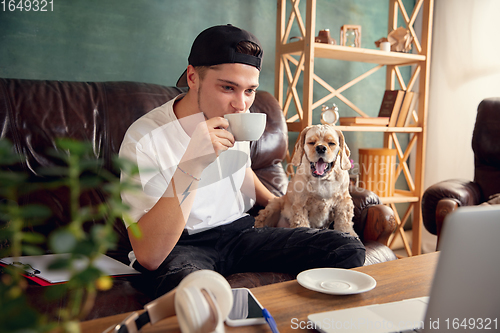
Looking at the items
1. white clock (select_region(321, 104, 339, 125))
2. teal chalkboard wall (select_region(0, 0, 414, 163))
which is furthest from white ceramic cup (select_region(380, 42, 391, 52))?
white clock (select_region(321, 104, 339, 125))

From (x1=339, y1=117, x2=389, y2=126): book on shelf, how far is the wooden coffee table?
73.2 inches

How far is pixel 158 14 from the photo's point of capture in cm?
241

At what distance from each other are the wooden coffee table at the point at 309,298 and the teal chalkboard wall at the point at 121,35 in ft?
6.31

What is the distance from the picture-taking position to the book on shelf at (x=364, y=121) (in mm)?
2707

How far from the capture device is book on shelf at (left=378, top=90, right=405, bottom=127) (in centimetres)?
287

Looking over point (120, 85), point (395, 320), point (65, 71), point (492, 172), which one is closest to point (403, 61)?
point (492, 172)

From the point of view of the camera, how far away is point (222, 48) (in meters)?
1.29

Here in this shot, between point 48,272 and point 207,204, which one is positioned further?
point 207,204

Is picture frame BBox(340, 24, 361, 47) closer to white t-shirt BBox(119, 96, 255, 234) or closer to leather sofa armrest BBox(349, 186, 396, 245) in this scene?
leather sofa armrest BBox(349, 186, 396, 245)

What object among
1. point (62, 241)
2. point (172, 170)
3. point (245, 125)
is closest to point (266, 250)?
point (172, 170)

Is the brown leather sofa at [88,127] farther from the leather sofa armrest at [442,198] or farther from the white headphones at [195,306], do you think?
the white headphones at [195,306]

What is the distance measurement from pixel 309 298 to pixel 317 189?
47.6 inches

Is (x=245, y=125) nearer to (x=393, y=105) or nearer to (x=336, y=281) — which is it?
(x=336, y=281)

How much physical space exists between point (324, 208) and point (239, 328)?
1.38 meters
